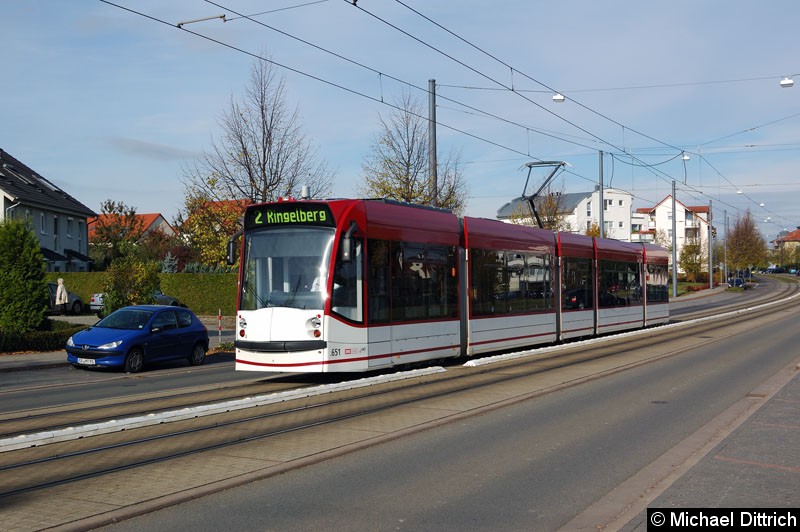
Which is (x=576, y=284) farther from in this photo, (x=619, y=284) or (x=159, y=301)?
(x=159, y=301)

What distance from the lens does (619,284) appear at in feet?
92.3

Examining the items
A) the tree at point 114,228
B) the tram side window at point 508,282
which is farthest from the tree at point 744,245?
the tram side window at point 508,282

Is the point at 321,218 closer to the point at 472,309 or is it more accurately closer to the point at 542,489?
the point at 472,309

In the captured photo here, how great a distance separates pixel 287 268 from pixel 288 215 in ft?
3.15

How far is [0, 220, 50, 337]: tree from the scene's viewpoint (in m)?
23.4

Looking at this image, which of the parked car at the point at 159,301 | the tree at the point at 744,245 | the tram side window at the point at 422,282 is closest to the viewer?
the tram side window at the point at 422,282

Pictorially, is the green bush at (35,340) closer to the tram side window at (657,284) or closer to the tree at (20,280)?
the tree at (20,280)

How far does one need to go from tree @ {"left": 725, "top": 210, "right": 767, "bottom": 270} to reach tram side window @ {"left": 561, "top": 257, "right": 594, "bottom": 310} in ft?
Result: 255

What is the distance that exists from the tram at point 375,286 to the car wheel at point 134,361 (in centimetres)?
505

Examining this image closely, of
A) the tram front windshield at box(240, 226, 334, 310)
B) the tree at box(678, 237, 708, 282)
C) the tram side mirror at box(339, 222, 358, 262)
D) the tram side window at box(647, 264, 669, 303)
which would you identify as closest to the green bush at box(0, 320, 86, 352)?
the tram front windshield at box(240, 226, 334, 310)

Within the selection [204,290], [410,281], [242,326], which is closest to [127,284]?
[242,326]

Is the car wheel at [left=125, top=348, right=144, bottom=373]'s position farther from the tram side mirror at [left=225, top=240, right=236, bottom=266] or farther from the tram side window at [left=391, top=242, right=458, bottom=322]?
the tram side window at [left=391, top=242, right=458, bottom=322]

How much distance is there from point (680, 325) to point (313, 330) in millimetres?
22862

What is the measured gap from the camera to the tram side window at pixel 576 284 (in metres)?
23.6
